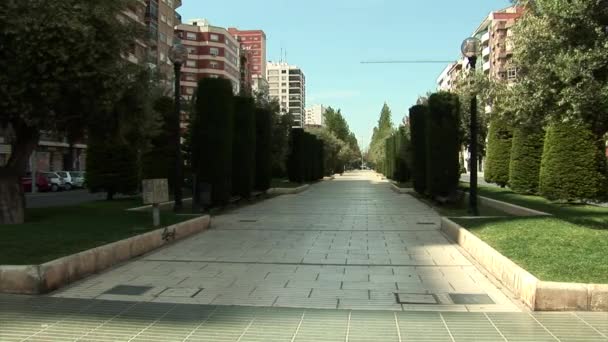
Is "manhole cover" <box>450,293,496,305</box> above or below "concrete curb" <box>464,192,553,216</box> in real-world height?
below

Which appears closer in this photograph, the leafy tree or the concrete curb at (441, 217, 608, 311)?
the concrete curb at (441, 217, 608, 311)

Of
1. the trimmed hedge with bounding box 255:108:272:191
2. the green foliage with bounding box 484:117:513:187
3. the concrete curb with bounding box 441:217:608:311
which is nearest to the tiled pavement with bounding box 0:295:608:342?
the concrete curb with bounding box 441:217:608:311

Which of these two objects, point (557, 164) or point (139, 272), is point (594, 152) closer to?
point (557, 164)

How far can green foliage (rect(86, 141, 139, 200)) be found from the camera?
20.3 m

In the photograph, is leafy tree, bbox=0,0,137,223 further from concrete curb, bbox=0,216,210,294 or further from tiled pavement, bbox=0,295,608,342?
tiled pavement, bbox=0,295,608,342

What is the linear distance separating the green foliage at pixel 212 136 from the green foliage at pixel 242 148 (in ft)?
10.1

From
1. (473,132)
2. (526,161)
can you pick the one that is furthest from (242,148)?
(526,161)

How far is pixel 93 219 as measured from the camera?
41.3ft

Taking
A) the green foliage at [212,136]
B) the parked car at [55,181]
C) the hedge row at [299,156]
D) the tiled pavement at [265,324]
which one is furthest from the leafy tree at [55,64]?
the parked car at [55,181]

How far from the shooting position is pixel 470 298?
702 centimetres

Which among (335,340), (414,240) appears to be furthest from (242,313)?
(414,240)

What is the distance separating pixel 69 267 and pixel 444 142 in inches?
583

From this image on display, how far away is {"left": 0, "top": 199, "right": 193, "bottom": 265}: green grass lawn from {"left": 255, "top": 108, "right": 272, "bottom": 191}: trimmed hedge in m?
11.6

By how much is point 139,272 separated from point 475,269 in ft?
16.0
